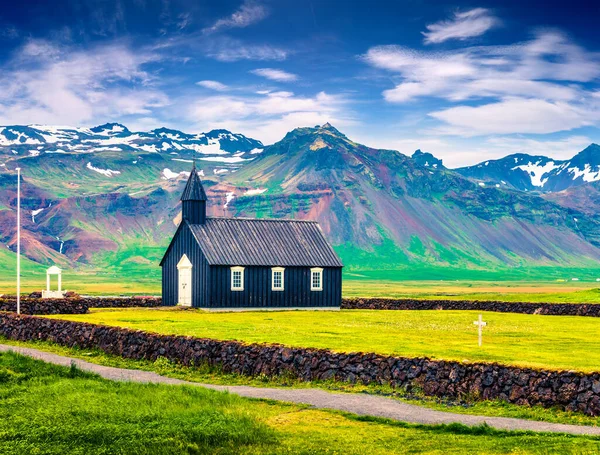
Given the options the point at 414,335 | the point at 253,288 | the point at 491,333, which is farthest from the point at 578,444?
the point at 253,288

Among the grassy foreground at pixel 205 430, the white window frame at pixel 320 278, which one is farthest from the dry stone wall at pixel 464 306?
the grassy foreground at pixel 205 430

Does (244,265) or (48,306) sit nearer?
(48,306)

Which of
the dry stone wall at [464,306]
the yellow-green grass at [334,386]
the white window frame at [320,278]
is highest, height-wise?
the white window frame at [320,278]

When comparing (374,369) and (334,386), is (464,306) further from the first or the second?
(334,386)

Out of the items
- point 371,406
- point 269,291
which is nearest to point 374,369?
point 371,406

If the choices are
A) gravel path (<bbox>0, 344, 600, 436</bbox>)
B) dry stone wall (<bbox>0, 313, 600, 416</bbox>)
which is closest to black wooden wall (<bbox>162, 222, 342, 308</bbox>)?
dry stone wall (<bbox>0, 313, 600, 416</bbox>)

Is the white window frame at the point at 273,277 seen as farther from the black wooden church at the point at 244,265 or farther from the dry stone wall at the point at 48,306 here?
the dry stone wall at the point at 48,306

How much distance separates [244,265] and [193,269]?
4.40 meters

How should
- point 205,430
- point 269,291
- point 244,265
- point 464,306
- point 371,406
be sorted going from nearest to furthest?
point 205,430
point 371,406
point 244,265
point 269,291
point 464,306

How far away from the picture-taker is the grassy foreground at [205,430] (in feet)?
63.6

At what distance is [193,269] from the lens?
7694cm

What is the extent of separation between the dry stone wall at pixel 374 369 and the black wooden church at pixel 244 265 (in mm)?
34738

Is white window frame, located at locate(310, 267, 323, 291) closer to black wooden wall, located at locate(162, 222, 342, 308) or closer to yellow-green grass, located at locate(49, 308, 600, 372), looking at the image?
black wooden wall, located at locate(162, 222, 342, 308)

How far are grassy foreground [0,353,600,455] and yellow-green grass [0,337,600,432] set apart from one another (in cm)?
291
